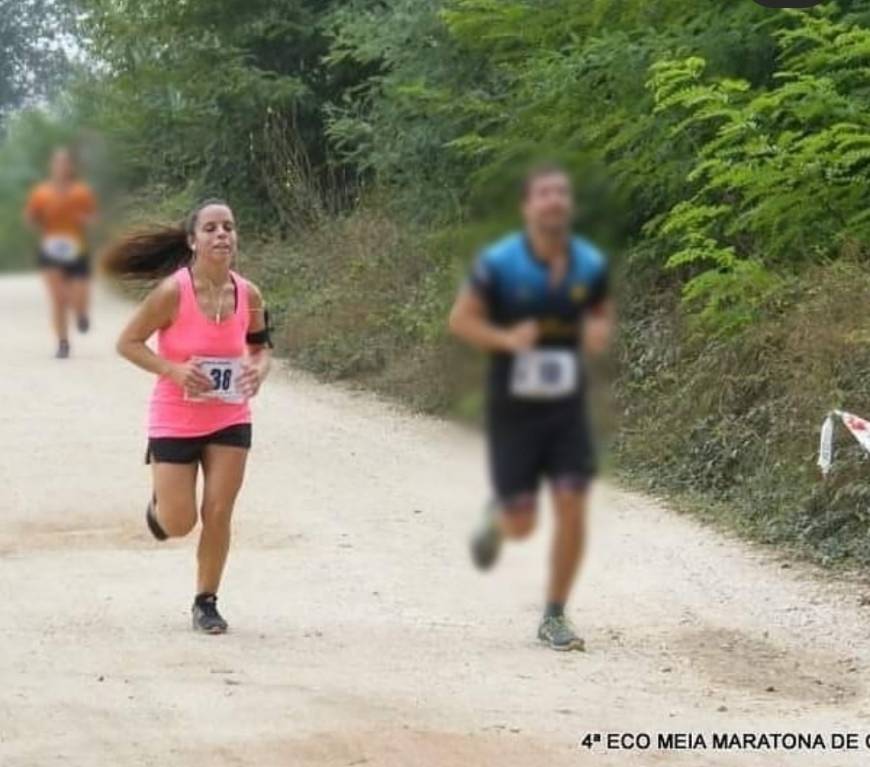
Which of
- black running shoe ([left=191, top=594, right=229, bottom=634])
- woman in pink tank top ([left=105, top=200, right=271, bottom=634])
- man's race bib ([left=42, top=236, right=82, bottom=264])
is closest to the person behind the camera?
man's race bib ([left=42, top=236, right=82, bottom=264])

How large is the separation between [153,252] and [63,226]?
0.58 metres

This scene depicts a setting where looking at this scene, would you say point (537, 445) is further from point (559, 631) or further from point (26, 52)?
point (559, 631)

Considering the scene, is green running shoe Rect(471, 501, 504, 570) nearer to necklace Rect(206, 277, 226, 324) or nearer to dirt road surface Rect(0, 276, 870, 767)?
necklace Rect(206, 277, 226, 324)

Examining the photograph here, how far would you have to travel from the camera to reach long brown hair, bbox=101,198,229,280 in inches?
111

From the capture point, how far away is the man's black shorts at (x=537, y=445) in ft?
7.94

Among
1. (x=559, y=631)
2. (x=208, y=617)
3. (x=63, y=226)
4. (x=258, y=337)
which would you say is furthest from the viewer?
(x=208, y=617)

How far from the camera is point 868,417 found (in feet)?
38.5

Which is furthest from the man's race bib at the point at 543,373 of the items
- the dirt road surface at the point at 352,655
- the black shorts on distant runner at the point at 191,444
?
the dirt road surface at the point at 352,655

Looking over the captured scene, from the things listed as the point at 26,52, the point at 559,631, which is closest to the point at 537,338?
the point at 26,52

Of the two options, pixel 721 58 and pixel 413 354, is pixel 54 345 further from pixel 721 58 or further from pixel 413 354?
pixel 721 58

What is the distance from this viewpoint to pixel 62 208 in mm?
2578

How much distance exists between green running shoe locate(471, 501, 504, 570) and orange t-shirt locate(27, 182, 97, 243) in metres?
0.53

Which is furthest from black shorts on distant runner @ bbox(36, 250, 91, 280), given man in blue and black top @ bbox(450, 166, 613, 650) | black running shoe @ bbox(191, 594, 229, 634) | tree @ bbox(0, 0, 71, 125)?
black running shoe @ bbox(191, 594, 229, 634)

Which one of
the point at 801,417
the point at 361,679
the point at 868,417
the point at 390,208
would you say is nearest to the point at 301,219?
the point at 390,208
